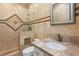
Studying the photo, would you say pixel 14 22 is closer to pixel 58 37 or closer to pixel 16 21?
pixel 16 21

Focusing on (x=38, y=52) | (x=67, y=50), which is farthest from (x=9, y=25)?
(x=67, y=50)

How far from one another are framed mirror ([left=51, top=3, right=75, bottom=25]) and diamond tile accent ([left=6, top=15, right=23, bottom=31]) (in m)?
0.41

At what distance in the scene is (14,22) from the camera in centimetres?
157

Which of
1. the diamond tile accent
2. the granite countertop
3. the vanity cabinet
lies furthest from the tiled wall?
the granite countertop

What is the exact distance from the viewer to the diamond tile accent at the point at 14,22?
1.55 metres

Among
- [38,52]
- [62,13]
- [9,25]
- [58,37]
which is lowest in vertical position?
[38,52]

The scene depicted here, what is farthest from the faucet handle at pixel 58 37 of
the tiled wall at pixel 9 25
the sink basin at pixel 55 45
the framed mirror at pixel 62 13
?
the tiled wall at pixel 9 25

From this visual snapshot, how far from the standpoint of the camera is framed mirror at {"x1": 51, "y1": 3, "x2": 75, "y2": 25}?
149 centimetres

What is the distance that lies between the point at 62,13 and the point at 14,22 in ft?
1.99

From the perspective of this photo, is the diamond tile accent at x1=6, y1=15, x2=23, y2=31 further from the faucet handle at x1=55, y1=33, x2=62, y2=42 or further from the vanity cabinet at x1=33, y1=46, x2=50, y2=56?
the faucet handle at x1=55, y1=33, x2=62, y2=42

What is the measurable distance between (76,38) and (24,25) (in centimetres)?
65

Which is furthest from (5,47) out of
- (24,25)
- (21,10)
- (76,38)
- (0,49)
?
(76,38)

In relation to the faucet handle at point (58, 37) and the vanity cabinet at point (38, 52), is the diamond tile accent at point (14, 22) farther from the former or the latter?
the faucet handle at point (58, 37)

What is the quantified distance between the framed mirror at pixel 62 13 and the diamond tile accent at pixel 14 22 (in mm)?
413
